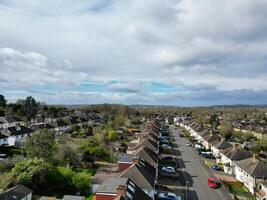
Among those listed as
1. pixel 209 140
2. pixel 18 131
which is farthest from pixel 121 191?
pixel 18 131

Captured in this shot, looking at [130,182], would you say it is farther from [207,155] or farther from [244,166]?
[207,155]

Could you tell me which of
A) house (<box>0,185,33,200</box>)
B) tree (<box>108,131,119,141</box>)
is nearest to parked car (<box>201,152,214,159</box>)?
tree (<box>108,131,119,141</box>)

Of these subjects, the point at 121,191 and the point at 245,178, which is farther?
the point at 245,178

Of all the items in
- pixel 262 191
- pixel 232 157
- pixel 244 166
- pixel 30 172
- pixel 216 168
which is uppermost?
pixel 30 172

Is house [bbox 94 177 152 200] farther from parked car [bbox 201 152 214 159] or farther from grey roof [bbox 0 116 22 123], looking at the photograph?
grey roof [bbox 0 116 22 123]

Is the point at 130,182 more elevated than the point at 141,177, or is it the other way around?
the point at 130,182

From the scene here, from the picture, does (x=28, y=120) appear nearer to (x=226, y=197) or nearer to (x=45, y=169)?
(x=45, y=169)

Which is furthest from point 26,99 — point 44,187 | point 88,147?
point 44,187
